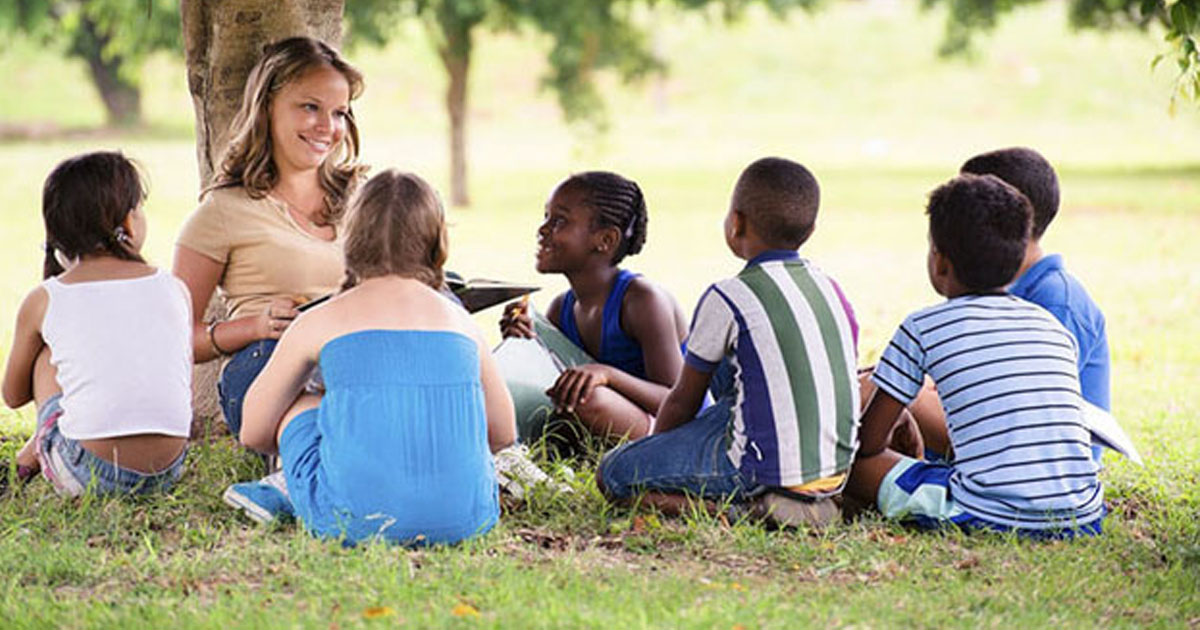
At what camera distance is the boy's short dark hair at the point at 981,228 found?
478 cm

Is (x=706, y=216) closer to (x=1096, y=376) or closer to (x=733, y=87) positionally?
(x=1096, y=376)

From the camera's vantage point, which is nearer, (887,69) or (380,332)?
(380,332)

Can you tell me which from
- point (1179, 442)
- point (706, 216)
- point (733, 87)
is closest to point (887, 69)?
point (733, 87)

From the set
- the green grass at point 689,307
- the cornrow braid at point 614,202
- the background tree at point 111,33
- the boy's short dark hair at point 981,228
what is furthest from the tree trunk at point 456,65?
the boy's short dark hair at point 981,228

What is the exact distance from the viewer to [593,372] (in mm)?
5562

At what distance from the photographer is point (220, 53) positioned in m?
6.18

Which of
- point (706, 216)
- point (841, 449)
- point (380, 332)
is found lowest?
point (706, 216)

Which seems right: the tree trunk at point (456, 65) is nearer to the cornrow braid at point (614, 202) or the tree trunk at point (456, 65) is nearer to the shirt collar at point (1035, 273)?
the cornrow braid at point (614, 202)

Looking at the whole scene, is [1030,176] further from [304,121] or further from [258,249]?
[258,249]

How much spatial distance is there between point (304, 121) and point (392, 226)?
3.75ft

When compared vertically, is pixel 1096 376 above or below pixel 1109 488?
above

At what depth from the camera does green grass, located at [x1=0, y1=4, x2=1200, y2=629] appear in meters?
4.04

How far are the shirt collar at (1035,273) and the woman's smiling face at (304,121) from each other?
2395 mm

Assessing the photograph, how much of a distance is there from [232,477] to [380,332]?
1.26 metres
